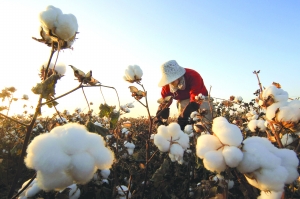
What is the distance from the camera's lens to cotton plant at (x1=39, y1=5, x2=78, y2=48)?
1.30 meters

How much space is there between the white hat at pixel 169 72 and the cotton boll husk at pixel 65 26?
3.53 meters

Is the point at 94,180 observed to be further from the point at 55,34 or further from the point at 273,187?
the point at 273,187

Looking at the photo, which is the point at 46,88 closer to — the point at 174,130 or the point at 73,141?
the point at 73,141

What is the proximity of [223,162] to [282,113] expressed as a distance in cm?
46

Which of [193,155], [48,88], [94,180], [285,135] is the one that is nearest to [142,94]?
[94,180]

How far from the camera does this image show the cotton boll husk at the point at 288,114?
1.11 meters

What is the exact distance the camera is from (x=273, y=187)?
870mm

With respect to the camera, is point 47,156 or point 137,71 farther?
point 137,71

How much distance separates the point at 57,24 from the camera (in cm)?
132

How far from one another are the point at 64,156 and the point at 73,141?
0.06 metres

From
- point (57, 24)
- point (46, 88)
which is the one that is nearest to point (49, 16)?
point (57, 24)

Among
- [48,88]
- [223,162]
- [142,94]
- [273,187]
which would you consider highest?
[142,94]

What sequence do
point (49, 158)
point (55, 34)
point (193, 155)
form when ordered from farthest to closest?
1. point (193, 155)
2. point (55, 34)
3. point (49, 158)

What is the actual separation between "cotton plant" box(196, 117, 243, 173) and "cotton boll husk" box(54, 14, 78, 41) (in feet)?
3.02
